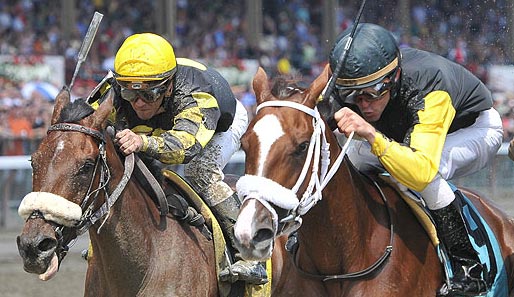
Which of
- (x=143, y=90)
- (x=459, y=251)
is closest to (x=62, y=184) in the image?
(x=143, y=90)

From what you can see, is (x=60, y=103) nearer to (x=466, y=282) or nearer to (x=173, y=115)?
(x=173, y=115)

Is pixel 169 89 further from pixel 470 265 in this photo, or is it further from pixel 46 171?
pixel 470 265

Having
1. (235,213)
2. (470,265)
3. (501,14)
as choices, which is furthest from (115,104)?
(501,14)

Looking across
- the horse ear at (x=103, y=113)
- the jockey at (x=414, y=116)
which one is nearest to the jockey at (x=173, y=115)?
the horse ear at (x=103, y=113)

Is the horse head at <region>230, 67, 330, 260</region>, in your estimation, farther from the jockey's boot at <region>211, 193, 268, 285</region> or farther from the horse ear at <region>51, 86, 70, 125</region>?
the jockey's boot at <region>211, 193, 268, 285</region>

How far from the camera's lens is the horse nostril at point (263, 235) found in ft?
12.6

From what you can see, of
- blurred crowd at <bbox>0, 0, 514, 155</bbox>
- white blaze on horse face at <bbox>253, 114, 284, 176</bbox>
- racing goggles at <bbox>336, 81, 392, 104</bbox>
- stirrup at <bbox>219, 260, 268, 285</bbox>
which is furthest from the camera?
blurred crowd at <bbox>0, 0, 514, 155</bbox>

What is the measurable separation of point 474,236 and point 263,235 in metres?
1.35

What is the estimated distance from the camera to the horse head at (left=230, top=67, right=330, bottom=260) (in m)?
3.86

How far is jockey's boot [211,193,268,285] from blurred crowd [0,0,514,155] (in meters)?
6.39

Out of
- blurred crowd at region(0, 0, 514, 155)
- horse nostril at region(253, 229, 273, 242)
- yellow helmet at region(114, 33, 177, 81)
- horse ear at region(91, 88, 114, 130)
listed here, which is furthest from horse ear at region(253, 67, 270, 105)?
blurred crowd at region(0, 0, 514, 155)

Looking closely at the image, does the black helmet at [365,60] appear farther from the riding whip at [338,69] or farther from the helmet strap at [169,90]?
the helmet strap at [169,90]

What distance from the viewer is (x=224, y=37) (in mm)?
18922

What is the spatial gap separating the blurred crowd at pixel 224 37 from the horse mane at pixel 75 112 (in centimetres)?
706
